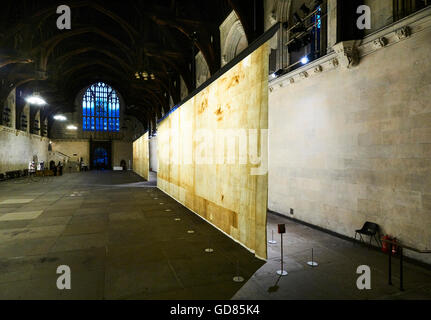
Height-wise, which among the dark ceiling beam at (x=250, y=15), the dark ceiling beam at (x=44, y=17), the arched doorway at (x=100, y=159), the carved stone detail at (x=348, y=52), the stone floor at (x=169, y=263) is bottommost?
the stone floor at (x=169, y=263)

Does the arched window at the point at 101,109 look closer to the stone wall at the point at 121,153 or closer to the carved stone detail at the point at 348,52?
the stone wall at the point at 121,153

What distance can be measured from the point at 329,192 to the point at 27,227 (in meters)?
8.76

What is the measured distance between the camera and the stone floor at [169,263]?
12.2 feet

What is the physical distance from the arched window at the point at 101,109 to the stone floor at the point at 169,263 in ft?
117

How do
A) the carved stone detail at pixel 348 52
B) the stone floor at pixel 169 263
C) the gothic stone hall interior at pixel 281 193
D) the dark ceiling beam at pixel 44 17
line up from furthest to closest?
the dark ceiling beam at pixel 44 17
the carved stone detail at pixel 348 52
the gothic stone hall interior at pixel 281 193
the stone floor at pixel 169 263

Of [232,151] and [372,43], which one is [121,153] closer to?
[232,151]

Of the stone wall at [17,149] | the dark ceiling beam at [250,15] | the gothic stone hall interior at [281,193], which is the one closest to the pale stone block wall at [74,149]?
the stone wall at [17,149]

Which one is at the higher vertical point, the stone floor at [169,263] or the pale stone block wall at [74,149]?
the pale stone block wall at [74,149]

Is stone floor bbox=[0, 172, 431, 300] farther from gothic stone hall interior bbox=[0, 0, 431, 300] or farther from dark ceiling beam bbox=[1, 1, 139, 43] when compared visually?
dark ceiling beam bbox=[1, 1, 139, 43]

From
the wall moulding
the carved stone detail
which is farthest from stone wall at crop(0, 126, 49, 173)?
the carved stone detail

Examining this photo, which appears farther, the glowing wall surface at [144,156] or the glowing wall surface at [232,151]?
the glowing wall surface at [144,156]

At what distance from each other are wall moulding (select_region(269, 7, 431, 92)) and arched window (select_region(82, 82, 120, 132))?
3875 cm

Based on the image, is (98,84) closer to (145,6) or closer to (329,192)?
(145,6)

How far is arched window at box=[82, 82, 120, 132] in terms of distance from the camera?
39812 mm
